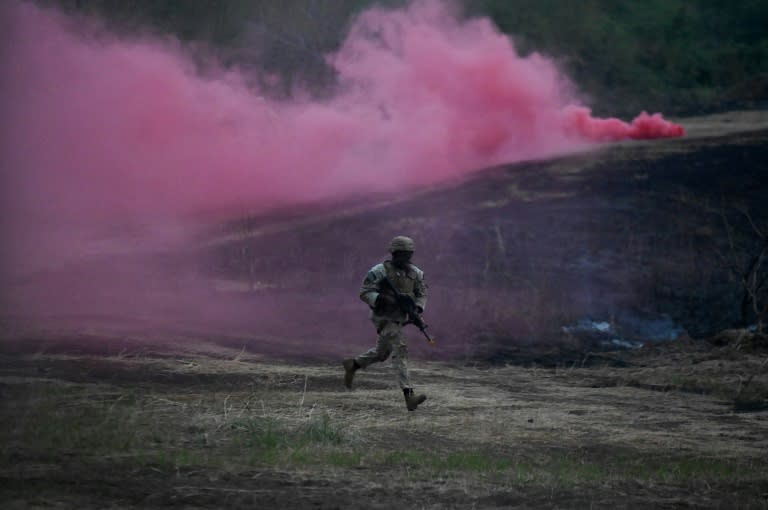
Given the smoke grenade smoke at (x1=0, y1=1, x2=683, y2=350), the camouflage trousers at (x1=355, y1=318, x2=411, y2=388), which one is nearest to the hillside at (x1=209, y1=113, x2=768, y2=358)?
the smoke grenade smoke at (x1=0, y1=1, x2=683, y2=350)

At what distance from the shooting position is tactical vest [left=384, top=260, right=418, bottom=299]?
459 inches

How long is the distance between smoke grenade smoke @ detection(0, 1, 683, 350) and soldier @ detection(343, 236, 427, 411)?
313 inches

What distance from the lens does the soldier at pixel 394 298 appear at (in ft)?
37.8

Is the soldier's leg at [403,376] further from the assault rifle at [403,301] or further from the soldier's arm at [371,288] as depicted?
the soldier's arm at [371,288]

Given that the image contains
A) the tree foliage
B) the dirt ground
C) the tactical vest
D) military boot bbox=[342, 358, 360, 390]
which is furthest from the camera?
the tree foliage

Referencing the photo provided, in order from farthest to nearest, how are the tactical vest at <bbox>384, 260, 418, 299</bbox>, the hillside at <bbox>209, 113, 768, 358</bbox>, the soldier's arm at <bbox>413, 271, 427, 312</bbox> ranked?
the hillside at <bbox>209, 113, 768, 358</bbox>
the soldier's arm at <bbox>413, 271, 427, 312</bbox>
the tactical vest at <bbox>384, 260, 418, 299</bbox>

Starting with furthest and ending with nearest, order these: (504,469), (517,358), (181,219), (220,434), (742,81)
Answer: (742,81) → (181,219) → (517,358) → (220,434) → (504,469)

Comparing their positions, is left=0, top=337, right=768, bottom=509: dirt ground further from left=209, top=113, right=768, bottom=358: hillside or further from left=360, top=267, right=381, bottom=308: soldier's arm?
left=209, top=113, right=768, bottom=358: hillside

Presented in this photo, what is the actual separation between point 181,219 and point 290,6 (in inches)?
681

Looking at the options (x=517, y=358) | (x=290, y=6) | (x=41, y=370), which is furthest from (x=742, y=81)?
(x=41, y=370)

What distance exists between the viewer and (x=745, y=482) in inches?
353

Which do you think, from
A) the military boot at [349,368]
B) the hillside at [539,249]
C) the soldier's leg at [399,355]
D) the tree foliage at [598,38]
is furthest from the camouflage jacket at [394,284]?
the tree foliage at [598,38]

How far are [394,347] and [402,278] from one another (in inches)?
29.7

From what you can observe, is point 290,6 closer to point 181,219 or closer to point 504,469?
point 181,219
